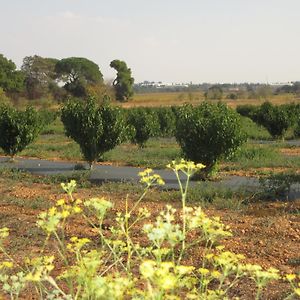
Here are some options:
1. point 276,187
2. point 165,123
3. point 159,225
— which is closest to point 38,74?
point 165,123

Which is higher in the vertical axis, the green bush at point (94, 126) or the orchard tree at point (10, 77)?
the orchard tree at point (10, 77)

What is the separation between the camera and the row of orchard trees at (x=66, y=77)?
69250 mm

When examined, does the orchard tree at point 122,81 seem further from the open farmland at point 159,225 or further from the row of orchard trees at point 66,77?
the open farmland at point 159,225

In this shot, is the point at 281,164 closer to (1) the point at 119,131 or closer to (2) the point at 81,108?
(1) the point at 119,131

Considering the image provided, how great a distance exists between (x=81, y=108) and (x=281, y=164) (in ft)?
20.6

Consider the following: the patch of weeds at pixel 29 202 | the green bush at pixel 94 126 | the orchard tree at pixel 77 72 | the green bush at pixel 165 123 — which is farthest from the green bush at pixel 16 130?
the orchard tree at pixel 77 72

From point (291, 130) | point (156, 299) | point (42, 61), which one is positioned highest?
point (42, 61)

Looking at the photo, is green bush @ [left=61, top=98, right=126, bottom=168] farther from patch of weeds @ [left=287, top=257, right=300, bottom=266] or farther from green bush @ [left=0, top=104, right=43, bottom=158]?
patch of weeds @ [left=287, top=257, right=300, bottom=266]

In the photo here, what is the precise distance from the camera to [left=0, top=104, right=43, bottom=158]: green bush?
18953 millimetres

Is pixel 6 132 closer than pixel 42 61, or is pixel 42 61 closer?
pixel 6 132

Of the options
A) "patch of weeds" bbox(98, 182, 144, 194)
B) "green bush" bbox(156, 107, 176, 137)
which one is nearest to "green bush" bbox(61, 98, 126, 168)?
"patch of weeds" bbox(98, 182, 144, 194)

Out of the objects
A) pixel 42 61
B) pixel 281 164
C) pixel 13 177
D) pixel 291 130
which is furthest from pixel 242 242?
pixel 42 61

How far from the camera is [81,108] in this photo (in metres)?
16.2

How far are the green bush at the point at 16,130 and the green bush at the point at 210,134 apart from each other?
6.92 m
